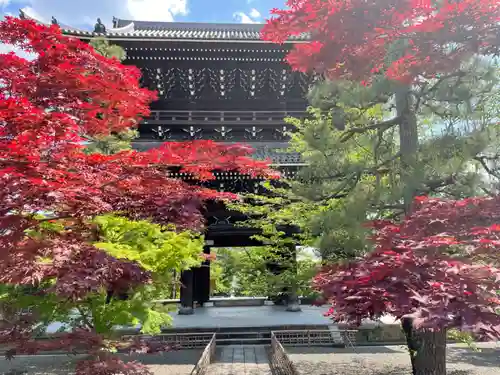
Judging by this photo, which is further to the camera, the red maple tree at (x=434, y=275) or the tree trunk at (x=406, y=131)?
the tree trunk at (x=406, y=131)

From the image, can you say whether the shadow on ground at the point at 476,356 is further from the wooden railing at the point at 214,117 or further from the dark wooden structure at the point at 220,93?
the wooden railing at the point at 214,117

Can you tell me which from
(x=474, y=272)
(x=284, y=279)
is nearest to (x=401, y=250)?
(x=474, y=272)

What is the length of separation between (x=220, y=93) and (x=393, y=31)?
9.06 m

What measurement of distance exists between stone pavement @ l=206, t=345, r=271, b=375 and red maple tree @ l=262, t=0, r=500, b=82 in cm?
634

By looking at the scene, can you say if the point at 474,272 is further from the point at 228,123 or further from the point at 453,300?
the point at 228,123

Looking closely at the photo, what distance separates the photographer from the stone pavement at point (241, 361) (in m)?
7.63

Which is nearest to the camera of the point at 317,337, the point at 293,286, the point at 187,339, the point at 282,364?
the point at 282,364

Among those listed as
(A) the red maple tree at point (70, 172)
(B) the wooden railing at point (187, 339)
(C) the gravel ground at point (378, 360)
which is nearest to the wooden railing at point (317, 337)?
(C) the gravel ground at point (378, 360)

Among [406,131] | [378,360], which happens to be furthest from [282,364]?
[406,131]

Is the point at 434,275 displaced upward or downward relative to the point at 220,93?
downward

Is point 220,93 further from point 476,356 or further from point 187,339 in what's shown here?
point 476,356

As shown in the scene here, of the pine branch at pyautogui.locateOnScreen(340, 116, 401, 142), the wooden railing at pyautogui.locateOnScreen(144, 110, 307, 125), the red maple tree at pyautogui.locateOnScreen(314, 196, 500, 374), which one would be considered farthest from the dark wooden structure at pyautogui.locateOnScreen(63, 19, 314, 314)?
the red maple tree at pyautogui.locateOnScreen(314, 196, 500, 374)

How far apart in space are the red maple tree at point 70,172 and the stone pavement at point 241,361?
3629mm

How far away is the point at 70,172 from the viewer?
3967mm
